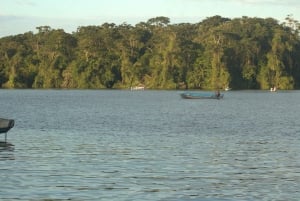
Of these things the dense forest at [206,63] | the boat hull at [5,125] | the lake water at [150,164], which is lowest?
the lake water at [150,164]

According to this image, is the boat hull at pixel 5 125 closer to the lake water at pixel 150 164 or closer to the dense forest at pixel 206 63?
the lake water at pixel 150 164

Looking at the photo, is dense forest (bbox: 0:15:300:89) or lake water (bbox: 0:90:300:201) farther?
dense forest (bbox: 0:15:300:89)

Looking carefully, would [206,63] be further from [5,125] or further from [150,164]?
[150,164]

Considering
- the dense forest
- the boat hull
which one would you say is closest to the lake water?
the boat hull

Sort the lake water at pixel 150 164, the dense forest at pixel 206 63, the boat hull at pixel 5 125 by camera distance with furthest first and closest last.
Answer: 1. the dense forest at pixel 206 63
2. the boat hull at pixel 5 125
3. the lake water at pixel 150 164

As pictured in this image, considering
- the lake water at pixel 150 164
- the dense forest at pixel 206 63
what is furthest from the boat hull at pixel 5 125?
the dense forest at pixel 206 63

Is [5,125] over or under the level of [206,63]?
under

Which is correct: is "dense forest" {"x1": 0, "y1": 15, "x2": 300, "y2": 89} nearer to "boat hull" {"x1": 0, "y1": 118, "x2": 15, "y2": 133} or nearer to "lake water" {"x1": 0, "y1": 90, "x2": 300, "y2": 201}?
"lake water" {"x1": 0, "y1": 90, "x2": 300, "y2": 201}

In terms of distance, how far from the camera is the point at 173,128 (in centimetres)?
5562

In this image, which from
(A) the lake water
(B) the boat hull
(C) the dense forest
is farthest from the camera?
(C) the dense forest

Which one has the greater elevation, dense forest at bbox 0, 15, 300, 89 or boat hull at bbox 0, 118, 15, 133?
dense forest at bbox 0, 15, 300, 89

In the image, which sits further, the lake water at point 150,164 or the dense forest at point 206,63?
the dense forest at point 206,63

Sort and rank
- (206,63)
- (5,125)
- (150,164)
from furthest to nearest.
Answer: (206,63) → (5,125) → (150,164)

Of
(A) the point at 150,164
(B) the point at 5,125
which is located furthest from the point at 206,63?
(A) the point at 150,164
